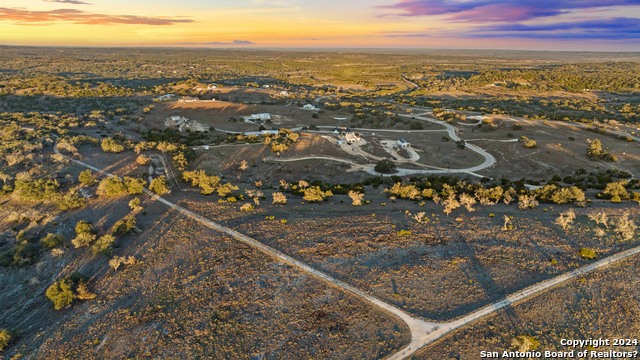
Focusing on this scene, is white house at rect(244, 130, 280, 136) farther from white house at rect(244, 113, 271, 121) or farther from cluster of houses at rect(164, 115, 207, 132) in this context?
white house at rect(244, 113, 271, 121)

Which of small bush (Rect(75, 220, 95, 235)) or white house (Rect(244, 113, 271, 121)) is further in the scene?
white house (Rect(244, 113, 271, 121))

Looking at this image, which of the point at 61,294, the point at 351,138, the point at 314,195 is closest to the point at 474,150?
the point at 351,138

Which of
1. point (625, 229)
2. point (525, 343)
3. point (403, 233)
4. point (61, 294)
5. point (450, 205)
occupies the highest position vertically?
point (625, 229)

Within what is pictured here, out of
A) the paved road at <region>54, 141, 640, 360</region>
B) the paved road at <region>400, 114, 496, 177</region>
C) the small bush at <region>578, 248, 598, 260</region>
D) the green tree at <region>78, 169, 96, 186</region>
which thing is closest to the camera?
the paved road at <region>54, 141, 640, 360</region>

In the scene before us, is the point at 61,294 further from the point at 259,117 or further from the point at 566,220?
the point at 259,117

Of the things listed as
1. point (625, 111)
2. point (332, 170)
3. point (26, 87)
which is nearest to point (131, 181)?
point (332, 170)

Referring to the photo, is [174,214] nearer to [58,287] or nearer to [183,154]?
[58,287]

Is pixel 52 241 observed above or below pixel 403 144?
below

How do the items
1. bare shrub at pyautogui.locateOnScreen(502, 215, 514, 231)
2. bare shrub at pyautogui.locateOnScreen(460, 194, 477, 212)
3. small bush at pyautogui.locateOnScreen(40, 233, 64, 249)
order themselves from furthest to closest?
1. bare shrub at pyautogui.locateOnScreen(460, 194, 477, 212)
2. bare shrub at pyautogui.locateOnScreen(502, 215, 514, 231)
3. small bush at pyautogui.locateOnScreen(40, 233, 64, 249)

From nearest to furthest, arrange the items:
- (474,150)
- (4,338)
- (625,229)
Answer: (4,338) → (625,229) → (474,150)

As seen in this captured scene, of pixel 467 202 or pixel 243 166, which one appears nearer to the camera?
pixel 467 202

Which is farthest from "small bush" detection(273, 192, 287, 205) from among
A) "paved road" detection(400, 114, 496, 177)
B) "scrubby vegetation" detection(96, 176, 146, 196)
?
"paved road" detection(400, 114, 496, 177)
